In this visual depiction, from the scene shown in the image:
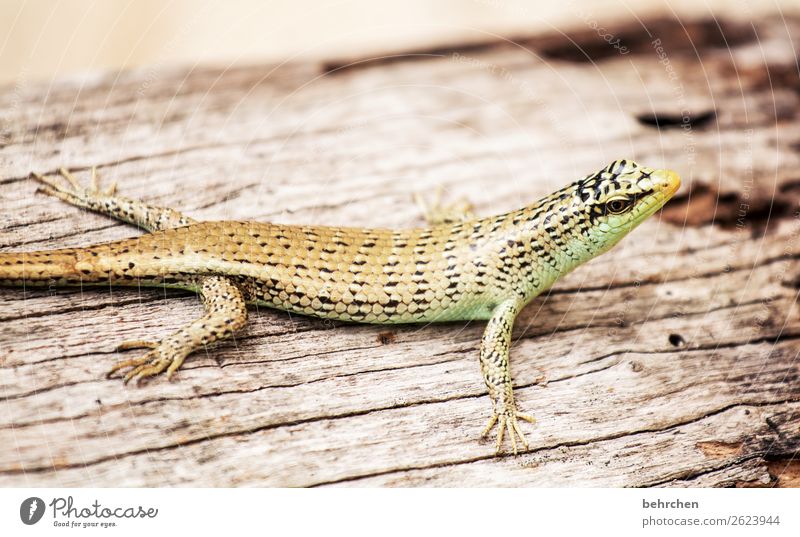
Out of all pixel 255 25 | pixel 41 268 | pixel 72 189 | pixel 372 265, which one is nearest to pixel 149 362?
pixel 41 268

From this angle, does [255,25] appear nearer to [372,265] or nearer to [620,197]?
[372,265]

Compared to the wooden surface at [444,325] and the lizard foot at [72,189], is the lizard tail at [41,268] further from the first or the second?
the lizard foot at [72,189]

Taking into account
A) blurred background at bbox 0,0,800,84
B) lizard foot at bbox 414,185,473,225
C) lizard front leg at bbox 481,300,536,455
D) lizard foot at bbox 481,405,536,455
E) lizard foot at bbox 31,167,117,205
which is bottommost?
lizard foot at bbox 481,405,536,455

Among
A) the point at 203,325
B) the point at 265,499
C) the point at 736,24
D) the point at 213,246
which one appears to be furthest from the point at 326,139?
the point at 736,24

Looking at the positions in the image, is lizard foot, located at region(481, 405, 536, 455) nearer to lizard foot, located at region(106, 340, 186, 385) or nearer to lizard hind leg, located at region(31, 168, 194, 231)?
lizard foot, located at region(106, 340, 186, 385)

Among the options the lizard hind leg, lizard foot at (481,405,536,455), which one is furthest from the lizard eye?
the lizard hind leg

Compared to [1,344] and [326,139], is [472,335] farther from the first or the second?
[1,344]

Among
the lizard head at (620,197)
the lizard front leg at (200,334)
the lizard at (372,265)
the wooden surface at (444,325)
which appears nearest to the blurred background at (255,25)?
the wooden surface at (444,325)
